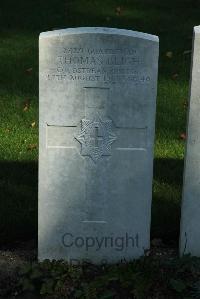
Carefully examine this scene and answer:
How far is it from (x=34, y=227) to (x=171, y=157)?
1.63 meters

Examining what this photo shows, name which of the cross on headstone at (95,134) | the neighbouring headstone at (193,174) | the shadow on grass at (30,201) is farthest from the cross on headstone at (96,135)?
the shadow on grass at (30,201)

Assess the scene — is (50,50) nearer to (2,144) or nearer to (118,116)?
(118,116)

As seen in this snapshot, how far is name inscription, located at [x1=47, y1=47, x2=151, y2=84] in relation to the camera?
4.13 metres

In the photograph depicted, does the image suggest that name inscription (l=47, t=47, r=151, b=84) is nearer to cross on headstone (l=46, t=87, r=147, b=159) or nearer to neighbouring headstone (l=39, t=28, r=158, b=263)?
neighbouring headstone (l=39, t=28, r=158, b=263)

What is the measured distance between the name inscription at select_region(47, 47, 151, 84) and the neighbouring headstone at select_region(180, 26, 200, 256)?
277 mm

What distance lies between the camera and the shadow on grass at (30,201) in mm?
4840

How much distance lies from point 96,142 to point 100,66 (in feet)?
1.42

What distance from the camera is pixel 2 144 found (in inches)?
253

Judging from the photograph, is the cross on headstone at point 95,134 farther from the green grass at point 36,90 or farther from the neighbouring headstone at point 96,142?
the green grass at point 36,90

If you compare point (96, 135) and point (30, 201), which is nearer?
point (96, 135)

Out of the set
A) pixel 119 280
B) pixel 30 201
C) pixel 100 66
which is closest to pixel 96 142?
pixel 100 66

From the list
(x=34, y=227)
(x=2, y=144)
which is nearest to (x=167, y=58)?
(x=2, y=144)

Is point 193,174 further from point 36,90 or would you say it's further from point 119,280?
point 36,90

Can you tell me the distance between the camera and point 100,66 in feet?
13.6
